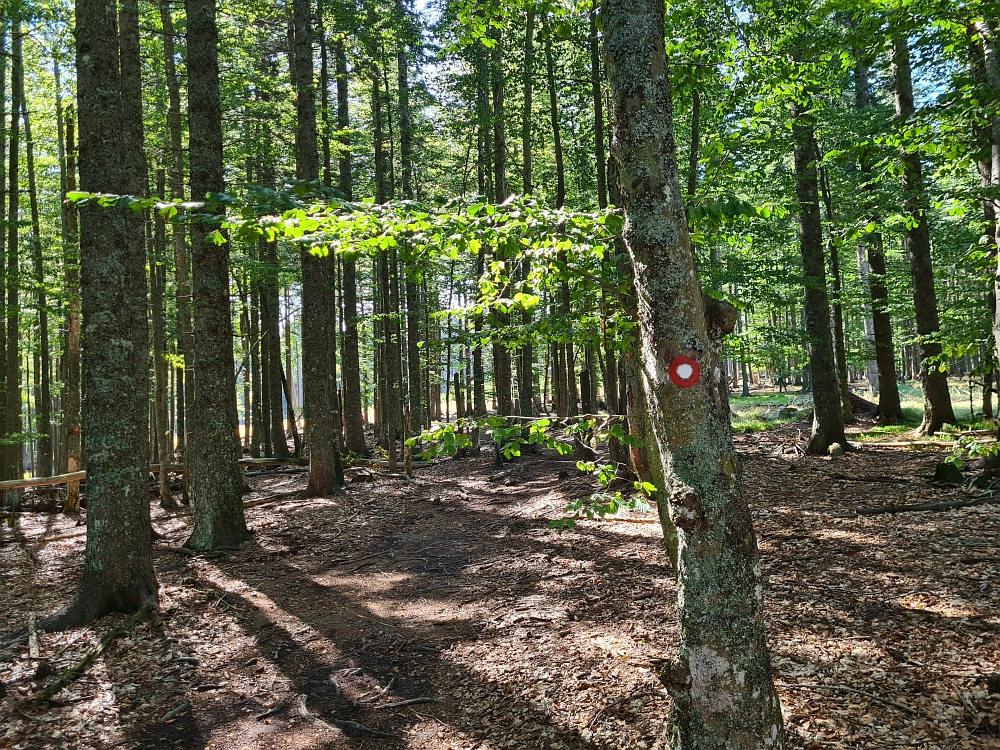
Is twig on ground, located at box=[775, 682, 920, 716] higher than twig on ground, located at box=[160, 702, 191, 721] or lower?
higher

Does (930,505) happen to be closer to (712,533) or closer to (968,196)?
(968,196)

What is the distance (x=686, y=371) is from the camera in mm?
2557

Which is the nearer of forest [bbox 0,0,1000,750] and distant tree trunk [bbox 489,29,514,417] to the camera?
forest [bbox 0,0,1000,750]

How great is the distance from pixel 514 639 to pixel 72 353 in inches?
550

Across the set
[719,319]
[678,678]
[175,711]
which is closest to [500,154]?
[719,319]

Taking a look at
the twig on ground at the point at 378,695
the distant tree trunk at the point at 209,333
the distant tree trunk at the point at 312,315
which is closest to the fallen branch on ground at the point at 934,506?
the twig on ground at the point at 378,695

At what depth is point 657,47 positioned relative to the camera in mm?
2686

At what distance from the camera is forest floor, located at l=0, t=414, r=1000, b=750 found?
3.97 metres

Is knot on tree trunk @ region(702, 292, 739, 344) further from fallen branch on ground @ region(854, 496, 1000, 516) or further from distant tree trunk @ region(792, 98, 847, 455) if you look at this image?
distant tree trunk @ region(792, 98, 847, 455)

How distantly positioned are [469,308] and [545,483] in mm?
9719

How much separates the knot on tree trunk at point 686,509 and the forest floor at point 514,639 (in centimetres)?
198

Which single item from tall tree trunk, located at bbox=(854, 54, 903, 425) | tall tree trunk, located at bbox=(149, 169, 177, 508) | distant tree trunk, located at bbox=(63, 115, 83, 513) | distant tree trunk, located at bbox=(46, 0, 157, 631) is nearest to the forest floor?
distant tree trunk, located at bbox=(46, 0, 157, 631)

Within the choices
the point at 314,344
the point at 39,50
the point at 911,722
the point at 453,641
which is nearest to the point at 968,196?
the point at 911,722

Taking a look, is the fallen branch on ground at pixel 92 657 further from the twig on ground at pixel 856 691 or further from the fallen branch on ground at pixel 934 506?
the fallen branch on ground at pixel 934 506
